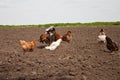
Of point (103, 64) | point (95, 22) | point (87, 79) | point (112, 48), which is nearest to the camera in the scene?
point (87, 79)

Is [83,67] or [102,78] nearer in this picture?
[102,78]

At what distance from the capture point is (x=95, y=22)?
34062 millimetres

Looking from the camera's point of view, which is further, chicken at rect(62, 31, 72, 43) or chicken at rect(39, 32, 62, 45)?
chicken at rect(62, 31, 72, 43)

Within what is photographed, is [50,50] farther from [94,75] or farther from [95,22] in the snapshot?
[95,22]

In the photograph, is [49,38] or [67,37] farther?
[67,37]

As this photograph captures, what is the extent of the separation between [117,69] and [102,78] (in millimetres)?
1028

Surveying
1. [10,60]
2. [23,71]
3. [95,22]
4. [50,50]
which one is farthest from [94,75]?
[95,22]

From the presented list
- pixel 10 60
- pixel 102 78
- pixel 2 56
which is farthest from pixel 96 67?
pixel 2 56

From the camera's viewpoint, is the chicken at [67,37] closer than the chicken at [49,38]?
No

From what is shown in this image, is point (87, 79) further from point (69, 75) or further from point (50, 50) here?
point (50, 50)

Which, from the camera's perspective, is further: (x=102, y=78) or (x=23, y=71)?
(x=23, y=71)

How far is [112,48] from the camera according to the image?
12.0 m

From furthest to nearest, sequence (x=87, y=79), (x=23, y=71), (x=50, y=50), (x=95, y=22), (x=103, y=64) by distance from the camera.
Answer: (x=95, y=22) < (x=50, y=50) < (x=103, y=64) < (x=23, y=71) < (x=87, y=79)

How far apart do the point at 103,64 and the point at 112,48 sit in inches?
126
